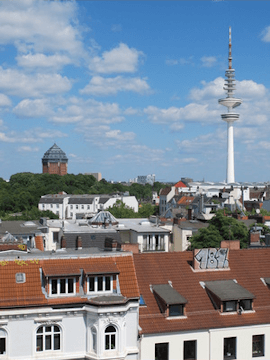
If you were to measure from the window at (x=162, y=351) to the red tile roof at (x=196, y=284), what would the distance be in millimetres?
996

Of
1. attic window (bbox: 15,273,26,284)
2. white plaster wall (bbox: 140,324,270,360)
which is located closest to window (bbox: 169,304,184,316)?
white plaster wall (bbox: 140,324,270,360)

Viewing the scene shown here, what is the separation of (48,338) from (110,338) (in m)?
A: 3.16

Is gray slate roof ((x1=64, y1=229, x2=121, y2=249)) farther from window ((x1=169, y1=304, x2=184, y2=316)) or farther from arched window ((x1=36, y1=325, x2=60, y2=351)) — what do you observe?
arched window ((x1=36, y1=325, x2=60, y2=351))

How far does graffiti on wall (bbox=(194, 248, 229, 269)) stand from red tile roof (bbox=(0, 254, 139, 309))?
18.6ft

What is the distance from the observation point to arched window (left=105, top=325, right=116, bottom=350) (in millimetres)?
25406

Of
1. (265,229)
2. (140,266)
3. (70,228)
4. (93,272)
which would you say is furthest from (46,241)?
(93,272)

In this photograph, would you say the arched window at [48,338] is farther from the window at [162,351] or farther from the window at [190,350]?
the window at [190,350]

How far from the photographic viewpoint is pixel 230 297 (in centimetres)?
2870

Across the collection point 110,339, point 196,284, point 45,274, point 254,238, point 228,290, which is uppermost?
point 45,274

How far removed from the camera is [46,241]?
222 ft

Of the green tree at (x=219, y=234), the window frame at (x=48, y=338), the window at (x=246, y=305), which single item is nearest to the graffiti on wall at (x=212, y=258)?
the window at (x=246, y=305)

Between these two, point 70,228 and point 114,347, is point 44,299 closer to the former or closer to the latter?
point 114,347

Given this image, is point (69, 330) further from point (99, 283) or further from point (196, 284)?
point (196, 284)

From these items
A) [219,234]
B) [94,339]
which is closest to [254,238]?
[219,234]
